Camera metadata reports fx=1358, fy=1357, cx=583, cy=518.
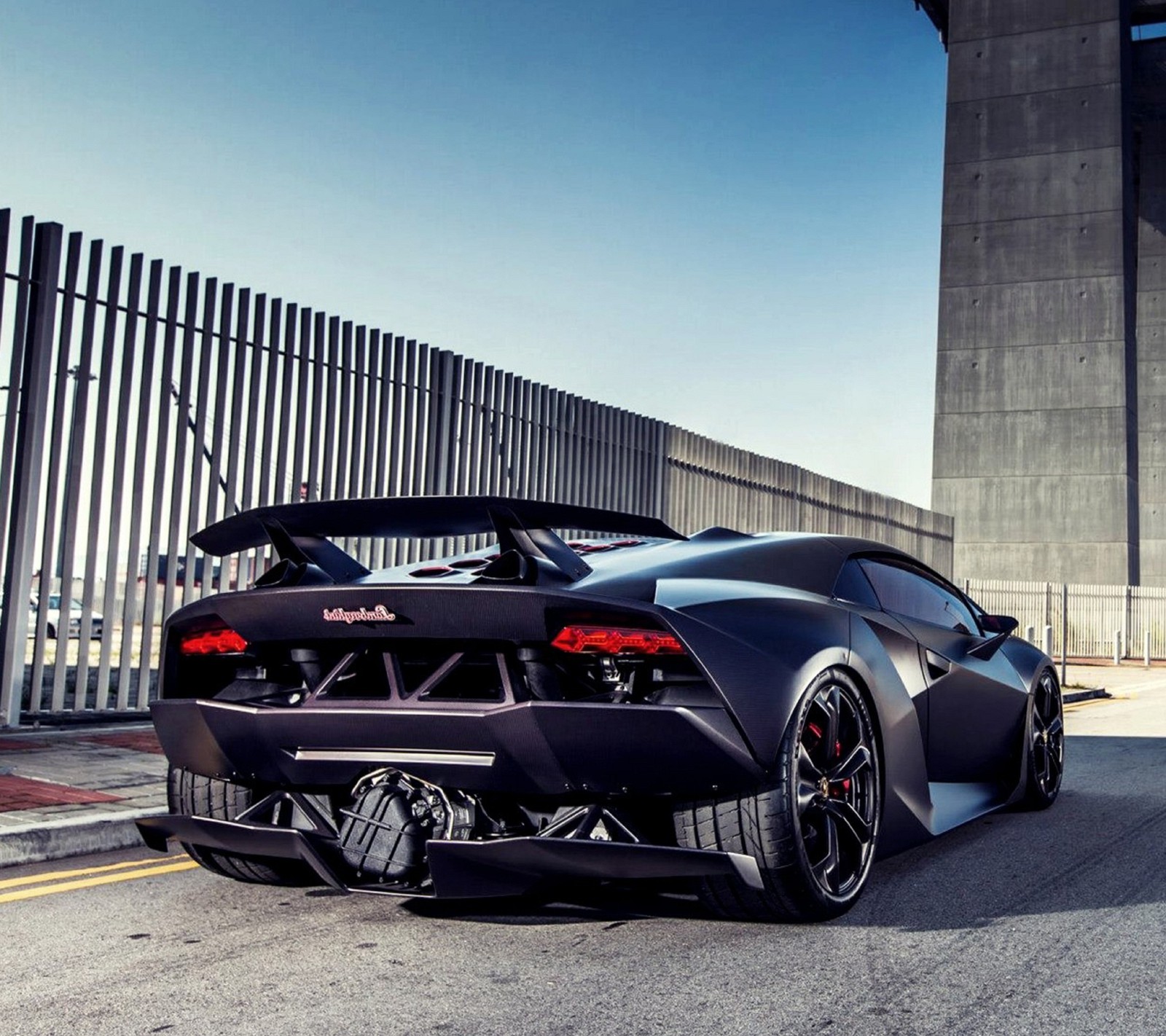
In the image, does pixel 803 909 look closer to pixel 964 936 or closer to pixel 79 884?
pixel 964 936

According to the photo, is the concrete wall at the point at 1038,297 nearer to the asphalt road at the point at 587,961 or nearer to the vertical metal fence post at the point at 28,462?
the vertical metal fence post at the point at 28,462

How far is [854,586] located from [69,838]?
10.3ft

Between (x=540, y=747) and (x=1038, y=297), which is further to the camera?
(x=1038, y=297)

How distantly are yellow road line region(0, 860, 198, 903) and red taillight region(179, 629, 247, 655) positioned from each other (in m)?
1.00

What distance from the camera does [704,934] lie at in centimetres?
395

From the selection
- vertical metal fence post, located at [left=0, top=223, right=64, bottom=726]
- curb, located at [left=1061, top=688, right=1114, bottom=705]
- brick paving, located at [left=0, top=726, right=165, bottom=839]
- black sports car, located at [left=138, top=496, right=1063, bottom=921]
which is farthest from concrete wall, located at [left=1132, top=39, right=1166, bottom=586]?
black sports car, located at [left=138, top=496, right=1063, bottom=921]

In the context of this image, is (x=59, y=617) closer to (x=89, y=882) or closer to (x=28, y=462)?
(x=28, y=462)

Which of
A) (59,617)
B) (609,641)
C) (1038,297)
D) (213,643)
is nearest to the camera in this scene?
(609,641)

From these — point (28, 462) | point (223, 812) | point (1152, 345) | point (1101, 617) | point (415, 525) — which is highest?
point (1152, 345)

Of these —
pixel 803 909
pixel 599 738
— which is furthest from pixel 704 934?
pixel 599 738

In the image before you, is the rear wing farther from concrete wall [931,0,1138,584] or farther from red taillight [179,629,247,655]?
concrete wall [931,0,1138,584]

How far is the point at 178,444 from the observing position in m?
9.61

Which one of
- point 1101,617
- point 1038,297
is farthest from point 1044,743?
point 1038,297

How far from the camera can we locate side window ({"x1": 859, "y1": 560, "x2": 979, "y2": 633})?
505 centimetres
